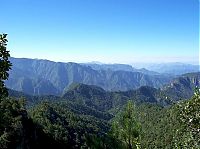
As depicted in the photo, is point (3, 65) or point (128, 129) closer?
point (3, 65)

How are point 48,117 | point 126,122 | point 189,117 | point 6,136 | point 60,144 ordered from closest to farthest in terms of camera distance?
point 189,117 < point 126,122 < point 6,136 < point 60,144 < point 48,117

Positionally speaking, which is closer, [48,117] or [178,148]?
[178,148]

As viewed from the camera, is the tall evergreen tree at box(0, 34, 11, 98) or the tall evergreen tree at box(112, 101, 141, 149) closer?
the tall evergreen tree at box(0, 34, 11, 98)

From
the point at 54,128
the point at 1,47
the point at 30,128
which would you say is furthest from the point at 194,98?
the point at 54,128

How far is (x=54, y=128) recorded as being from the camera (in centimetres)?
15512

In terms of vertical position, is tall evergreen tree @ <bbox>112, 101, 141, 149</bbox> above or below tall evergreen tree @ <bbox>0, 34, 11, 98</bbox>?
below

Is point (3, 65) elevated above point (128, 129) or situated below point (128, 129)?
above

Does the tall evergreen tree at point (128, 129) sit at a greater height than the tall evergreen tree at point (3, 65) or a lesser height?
lesser

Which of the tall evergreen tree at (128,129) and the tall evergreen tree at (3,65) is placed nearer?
the tall evergreen tree at (3,65)

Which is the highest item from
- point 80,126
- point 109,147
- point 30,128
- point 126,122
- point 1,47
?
point 1,47

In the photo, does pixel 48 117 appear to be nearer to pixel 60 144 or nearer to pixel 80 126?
pixel 80 126

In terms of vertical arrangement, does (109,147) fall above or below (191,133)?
below

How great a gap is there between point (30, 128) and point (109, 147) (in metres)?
96.4

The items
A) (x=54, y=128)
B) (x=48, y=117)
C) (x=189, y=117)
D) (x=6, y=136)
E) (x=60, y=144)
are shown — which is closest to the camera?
(x=189, y=117)
